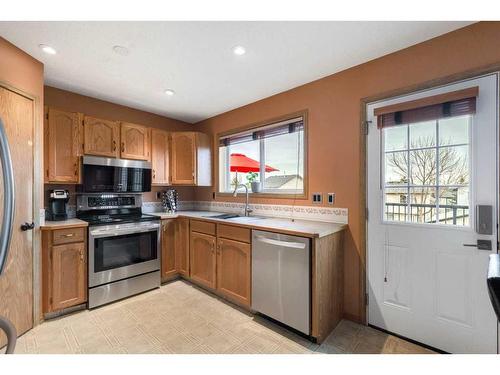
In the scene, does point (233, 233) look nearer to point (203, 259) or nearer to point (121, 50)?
→ point (203, 259)

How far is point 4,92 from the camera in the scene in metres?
1.83

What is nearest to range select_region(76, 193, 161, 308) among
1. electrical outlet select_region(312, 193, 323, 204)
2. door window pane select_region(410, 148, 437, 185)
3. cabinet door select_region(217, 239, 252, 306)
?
cabinet door select_region(217, 239, 252, 306)

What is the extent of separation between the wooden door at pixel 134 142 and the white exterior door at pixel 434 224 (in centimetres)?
274

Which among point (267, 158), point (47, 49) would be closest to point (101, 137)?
point (47, 49)

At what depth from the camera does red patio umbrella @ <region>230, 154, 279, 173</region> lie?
3221mm

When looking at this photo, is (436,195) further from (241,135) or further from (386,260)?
(241,135)

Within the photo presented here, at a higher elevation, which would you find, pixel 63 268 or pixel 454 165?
pixel 454 165

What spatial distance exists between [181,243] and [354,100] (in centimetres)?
263

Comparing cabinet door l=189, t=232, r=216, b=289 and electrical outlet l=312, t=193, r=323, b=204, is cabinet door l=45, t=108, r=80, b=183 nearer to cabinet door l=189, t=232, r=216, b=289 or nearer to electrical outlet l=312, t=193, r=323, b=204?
cabinet door l=189, t=232, r=216, b=289

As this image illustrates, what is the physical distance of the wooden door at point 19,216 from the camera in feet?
6.05

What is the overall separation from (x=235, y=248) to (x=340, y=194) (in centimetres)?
119

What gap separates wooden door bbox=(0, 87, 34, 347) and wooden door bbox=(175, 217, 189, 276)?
56.5 inches

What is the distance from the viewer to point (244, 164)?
3287 millimetres
